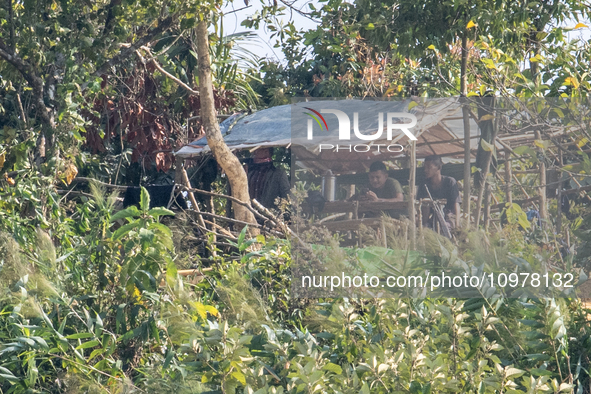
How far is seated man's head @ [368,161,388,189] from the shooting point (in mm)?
2477

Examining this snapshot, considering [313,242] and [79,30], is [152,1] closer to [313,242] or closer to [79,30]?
[79,30]

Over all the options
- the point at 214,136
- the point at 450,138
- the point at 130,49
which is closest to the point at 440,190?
the point at 450,138

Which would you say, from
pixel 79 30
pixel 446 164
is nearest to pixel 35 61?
pixel 79 30

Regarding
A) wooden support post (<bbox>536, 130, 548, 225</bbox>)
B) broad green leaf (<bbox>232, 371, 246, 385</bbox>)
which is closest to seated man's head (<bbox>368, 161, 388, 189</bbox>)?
wooden support post (<bbox>536, 130, 548, 225</bbox>)

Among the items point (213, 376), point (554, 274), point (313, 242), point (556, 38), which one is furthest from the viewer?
point (556, 38)

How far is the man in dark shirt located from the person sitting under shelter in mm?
97

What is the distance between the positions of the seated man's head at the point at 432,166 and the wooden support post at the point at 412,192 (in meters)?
0.05

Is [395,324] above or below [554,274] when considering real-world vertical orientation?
below

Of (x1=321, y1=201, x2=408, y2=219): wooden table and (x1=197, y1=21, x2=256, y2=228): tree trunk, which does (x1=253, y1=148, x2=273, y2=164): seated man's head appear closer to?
(x1=197, y1=21, x2=256, y2=228): tree trunk

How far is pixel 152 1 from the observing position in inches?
164

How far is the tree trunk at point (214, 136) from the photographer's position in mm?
5012

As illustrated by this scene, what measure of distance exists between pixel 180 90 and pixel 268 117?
1103 millimetres

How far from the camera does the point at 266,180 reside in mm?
6508

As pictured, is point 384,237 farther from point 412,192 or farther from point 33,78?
point 33,78
